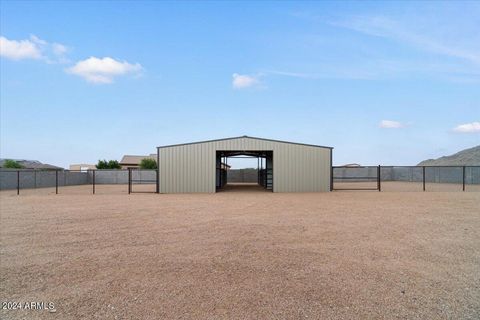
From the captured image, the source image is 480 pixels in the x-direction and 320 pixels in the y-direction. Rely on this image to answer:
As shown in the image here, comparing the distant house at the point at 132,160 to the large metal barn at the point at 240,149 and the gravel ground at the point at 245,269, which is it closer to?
the large metal barn at the point at 240,149

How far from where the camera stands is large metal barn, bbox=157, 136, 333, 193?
2142cm

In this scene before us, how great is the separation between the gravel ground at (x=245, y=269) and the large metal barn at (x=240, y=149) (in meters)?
12.0

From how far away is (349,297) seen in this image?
162 inches

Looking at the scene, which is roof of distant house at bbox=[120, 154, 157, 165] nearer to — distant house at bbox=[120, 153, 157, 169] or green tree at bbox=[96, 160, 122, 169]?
distant house at bbox=[120, 153, 157, 169]

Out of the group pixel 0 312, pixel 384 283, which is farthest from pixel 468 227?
pixel 0 312

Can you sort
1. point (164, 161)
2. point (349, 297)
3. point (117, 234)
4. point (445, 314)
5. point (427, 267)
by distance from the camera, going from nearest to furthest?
point (445, 314)
point (349, 297)
point (427, 267)
point (117, 234)
point (164, 161)

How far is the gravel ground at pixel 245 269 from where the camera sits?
3.84 meters

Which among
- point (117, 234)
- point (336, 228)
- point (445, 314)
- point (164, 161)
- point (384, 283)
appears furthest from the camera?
point (164, 161)

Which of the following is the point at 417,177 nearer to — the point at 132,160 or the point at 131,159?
the point at 132,160

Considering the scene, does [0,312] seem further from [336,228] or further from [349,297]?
[336,228]

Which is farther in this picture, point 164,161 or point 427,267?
point 164,161

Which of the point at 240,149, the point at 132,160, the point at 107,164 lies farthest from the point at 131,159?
the point at 240,149

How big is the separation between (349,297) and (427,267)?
191 cm

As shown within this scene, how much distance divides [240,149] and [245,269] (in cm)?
1691
